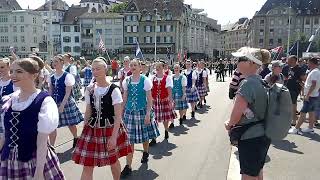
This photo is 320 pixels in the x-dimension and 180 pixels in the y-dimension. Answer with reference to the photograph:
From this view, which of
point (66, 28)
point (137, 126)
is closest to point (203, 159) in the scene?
point (137, 126)

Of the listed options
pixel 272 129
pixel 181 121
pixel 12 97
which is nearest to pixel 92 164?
pixel 12 97

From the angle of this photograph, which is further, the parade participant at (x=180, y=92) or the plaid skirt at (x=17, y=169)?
the parade participant at (x=180, y=92)

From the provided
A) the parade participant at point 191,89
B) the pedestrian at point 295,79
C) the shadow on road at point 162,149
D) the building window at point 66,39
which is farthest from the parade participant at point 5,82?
the building window at point 66,39

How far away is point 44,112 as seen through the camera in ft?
12.7

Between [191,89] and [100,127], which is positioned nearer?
[100,127]

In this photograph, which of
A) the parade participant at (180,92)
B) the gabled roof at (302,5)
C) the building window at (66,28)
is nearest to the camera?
the parade participant at (180,92)

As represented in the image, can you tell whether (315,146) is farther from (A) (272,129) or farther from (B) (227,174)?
(A) (272,129)

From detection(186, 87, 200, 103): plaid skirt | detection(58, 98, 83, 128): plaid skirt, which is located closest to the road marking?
detection(58, 98, 83, 128): plaid skirt

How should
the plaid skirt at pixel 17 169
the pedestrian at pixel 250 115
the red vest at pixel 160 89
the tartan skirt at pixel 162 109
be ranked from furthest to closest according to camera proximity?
the red vest at pixel 160 89 → the tartan skirt at pixel 162 109 → the pedestrian at pixel 250 115 → the plaid skirt at pixel 17 169

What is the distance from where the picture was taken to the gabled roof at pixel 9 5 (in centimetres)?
10041

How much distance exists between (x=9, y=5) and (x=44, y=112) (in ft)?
351

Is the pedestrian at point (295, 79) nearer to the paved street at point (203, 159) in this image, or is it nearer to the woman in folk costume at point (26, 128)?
the paved street at point (203, 159)

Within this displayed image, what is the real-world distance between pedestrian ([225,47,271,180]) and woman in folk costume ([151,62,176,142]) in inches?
210

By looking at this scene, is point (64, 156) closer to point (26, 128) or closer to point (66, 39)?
point (26, 128)
